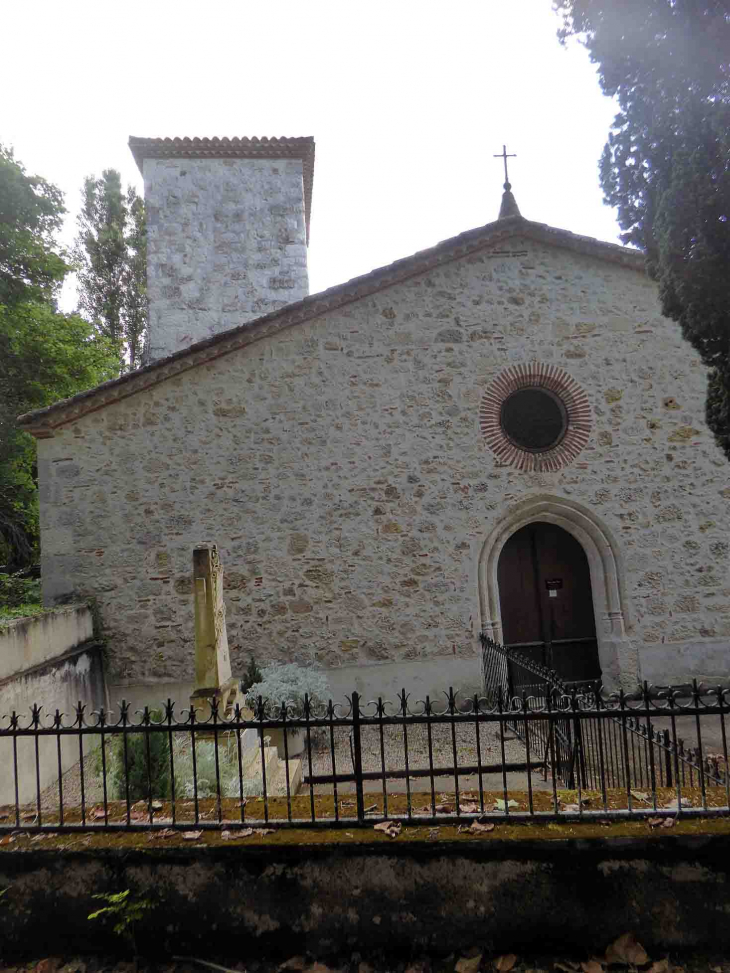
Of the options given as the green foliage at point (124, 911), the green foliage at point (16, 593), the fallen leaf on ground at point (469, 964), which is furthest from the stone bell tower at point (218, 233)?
the fallen leaf on ground at point (469, 964)

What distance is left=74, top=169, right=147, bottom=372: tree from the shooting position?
27078 millimetres

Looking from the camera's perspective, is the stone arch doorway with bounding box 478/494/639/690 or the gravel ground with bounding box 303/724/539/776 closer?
the gravel ground with bounding box 303/724/539/776

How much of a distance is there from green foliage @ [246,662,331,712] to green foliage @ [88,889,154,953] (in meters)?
4.30

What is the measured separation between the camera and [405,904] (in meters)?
3.26

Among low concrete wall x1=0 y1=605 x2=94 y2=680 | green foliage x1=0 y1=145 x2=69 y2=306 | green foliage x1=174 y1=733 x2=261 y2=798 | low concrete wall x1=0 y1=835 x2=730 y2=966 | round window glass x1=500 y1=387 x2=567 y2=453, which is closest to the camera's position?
low concrete wall x1=0 y1=835 x2=730 y2=966

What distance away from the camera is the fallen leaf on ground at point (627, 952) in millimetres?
3076

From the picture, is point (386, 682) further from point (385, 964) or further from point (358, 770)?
point (385, 964)

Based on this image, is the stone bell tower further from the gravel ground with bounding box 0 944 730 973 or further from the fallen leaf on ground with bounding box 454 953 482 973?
the fallen leaf on ground with bounding box 454 953 482 973

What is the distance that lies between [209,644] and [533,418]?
19.0ft

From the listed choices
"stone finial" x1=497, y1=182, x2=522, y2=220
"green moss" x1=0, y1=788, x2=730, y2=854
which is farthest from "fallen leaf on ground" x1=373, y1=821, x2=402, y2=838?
"stone finial" x1=497, y1=182, x2=522, y2=220

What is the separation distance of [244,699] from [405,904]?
4.45m

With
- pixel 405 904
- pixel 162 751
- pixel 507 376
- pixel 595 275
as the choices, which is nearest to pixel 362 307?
pixel 507 376

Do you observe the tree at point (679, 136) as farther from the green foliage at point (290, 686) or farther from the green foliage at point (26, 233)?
the green foliage at point (26, 233)

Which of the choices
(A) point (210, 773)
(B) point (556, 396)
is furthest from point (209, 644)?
(B) point (556, 396)
